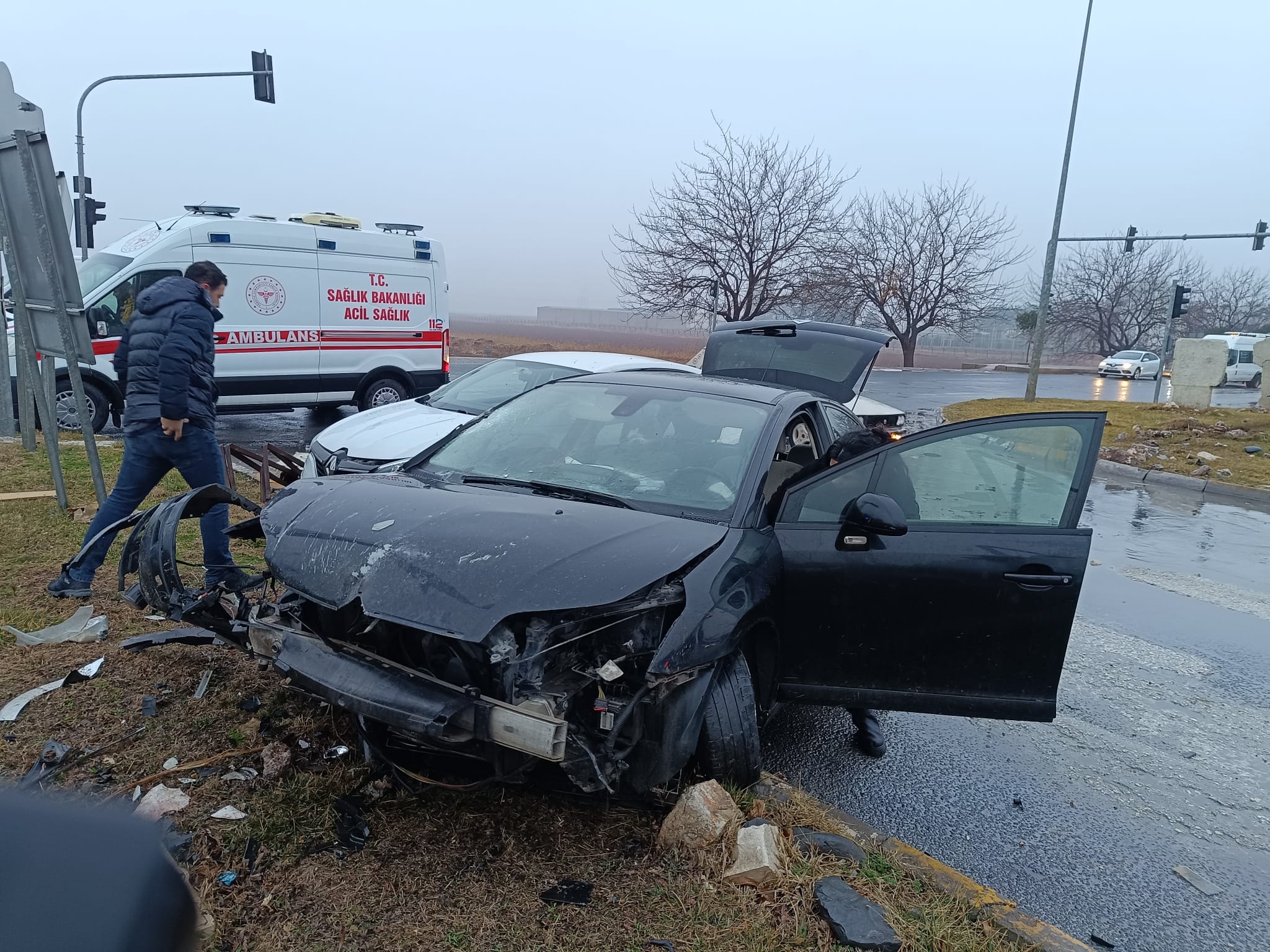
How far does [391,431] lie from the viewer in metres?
6.99

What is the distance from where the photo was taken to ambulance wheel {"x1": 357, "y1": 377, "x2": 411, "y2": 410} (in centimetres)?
1262

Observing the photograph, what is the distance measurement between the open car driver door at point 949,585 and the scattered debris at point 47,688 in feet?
9.91

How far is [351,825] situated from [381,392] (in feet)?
34.8

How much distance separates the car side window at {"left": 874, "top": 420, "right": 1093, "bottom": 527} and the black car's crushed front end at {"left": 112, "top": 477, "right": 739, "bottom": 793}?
1.02 metres

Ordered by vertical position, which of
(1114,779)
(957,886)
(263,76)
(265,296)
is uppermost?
(263,76)

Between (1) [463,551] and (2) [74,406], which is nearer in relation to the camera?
(1) [463,551]

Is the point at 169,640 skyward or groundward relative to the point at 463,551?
groundward

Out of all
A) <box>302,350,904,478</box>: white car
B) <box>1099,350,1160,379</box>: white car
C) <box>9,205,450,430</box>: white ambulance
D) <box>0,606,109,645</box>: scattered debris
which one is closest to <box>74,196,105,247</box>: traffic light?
<box>9,205,450,430</box>: white ambulance

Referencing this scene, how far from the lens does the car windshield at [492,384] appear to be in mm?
7977

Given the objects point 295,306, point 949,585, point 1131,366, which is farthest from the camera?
point 1131,366

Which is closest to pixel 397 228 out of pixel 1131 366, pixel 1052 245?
pixel 1052 245

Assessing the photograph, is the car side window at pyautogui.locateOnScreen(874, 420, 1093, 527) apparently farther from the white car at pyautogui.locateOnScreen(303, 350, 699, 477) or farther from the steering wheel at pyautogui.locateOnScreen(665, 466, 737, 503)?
the white car at pyautogui.locateOnScreen(303, 350, 699, 477)

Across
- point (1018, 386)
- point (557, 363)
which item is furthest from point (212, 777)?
point (1018, 386)

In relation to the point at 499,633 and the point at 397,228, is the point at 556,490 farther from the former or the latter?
the point at 397,228
